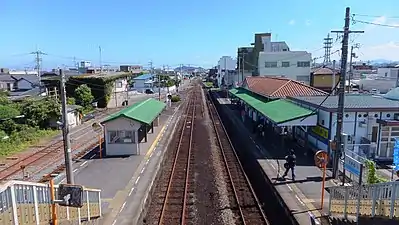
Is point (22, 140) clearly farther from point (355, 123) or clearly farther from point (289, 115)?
point (355, 123)

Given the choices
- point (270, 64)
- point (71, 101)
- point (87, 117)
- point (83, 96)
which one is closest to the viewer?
point (87, 117)

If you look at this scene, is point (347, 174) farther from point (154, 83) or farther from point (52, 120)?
point (154, 83)

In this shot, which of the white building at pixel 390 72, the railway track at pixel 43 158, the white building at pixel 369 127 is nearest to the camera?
the railway track at pixel 43 158

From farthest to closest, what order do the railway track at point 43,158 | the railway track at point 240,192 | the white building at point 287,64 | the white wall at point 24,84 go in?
the white wall at point 24,84 → the white building at point 287,64 → the railway track at point 43,158 → the railway track at point 240,192

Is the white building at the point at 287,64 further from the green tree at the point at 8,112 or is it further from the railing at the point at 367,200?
the railing at the point at 367,200

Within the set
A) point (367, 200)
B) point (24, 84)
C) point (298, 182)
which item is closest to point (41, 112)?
point (298, 182)

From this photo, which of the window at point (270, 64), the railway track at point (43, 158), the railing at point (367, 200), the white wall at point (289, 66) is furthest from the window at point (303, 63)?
the railing at point (367, 200)

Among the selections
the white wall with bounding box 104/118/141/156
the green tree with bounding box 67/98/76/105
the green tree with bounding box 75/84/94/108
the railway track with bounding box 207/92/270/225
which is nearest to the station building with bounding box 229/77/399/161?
the railway track with bounding box 207/92/270/225

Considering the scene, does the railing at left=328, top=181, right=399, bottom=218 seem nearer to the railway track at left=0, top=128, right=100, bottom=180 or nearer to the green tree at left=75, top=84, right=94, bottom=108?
the railway track at left=0, top=128, right=100, bottom=180
